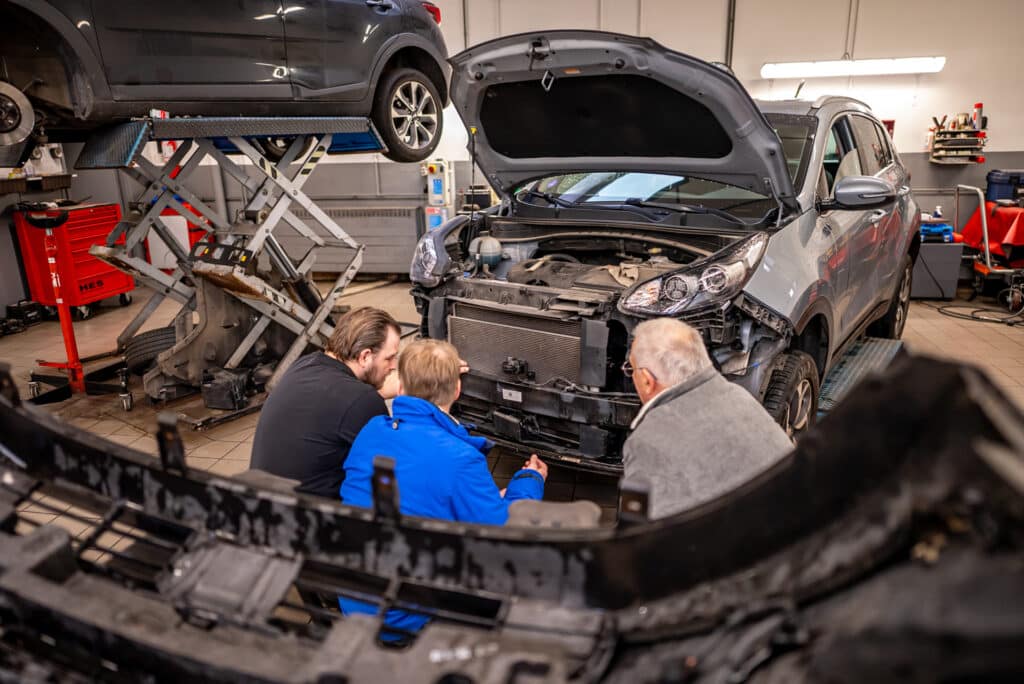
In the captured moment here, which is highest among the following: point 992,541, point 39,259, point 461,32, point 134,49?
point 461,32

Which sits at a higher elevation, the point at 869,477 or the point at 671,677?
the point at 869,477

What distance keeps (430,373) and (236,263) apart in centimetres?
272

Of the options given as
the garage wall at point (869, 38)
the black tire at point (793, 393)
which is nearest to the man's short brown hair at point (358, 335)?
the black tire at point (793, 393)

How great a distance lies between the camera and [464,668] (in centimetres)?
96

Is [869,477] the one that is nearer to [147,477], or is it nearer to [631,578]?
[631,578]

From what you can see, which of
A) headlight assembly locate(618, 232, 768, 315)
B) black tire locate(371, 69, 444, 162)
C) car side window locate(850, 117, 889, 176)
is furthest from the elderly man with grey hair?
black tire locate(371, 69, 444, 162)

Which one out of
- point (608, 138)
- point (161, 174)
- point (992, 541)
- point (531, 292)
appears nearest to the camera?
point (992, 541)

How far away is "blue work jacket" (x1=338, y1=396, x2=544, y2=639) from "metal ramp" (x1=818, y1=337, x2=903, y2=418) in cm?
222

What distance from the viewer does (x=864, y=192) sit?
2.91 m

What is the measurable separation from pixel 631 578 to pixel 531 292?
2.07m

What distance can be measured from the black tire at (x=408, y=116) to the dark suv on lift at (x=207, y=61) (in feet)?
0.03

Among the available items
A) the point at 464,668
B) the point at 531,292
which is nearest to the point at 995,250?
the point at 531,292

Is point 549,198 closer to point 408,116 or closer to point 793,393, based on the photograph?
point 793,393

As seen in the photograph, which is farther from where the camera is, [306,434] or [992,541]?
[306,434]
